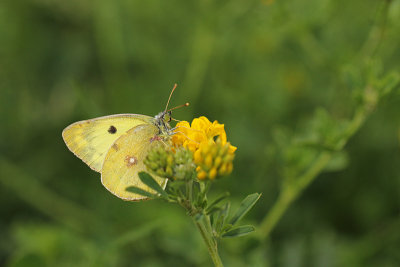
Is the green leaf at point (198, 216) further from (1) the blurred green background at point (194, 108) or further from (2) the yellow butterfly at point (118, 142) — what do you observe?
(1) the blurred green background at point (194, 108)

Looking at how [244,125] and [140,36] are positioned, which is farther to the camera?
[140,36]

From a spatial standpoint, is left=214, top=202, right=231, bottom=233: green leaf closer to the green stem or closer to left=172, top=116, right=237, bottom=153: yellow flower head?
left=172, top=116, right=237, bottom=153: yellow flower head

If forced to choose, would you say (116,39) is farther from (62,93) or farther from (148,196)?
(148,196)

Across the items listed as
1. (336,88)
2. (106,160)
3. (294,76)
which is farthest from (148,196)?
(294,76)

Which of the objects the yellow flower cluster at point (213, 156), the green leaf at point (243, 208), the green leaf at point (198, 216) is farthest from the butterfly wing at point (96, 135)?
the green leaf at point (198, 216)

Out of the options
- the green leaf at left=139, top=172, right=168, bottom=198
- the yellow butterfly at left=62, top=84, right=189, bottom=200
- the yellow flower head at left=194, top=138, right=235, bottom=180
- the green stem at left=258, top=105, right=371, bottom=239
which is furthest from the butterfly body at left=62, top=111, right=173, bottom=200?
the green stem at left=258, top=105, right=371, bottom=239

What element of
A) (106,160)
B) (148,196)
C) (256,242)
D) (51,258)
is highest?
(148,196)

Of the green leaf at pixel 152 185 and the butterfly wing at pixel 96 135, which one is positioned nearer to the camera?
the green leaf at pixel 152 185

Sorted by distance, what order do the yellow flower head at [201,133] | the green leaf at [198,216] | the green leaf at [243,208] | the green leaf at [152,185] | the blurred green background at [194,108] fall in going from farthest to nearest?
the blurred green background at [194,108], the yellow flower head at [201,133], the green leaf at [243,208], the green leaf at [152,185], the green leaf at [198,216]
